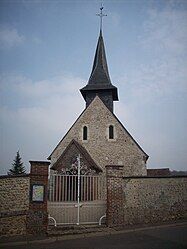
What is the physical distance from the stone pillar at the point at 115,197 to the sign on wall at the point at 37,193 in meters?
2.64

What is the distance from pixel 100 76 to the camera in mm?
23750

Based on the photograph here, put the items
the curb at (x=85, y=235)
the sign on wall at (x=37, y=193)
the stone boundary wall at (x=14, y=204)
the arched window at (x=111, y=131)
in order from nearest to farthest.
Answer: the curb at (x=85, y=235)
the stone boundary wall at (x=14, y=204)
the sign on wall at (x=37, y=193)
the arched window at (x=111, y=131)

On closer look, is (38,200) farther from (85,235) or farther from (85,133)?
(85,133)

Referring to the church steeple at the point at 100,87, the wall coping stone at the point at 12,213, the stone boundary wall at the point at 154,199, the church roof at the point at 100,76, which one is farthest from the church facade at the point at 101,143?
the wall coping stone at the point at 12,213

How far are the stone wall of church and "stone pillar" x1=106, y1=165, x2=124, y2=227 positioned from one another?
8.24m

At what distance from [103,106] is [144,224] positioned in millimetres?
11693

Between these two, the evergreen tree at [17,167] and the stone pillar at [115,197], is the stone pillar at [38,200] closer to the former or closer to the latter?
the stone pillar at [115,197]

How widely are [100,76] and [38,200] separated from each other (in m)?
16.7

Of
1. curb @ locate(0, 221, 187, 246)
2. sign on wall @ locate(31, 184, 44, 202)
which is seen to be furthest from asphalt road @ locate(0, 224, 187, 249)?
sign on wall @ locate(31, 184, 44, 202)

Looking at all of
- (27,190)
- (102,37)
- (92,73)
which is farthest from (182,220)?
(102,37)

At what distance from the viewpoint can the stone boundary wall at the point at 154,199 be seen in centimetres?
1036

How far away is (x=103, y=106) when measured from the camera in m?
20.4

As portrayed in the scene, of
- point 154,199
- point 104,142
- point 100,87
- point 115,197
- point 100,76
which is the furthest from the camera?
point 100,76

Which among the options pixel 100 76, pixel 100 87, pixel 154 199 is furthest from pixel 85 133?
pixel 154 199
